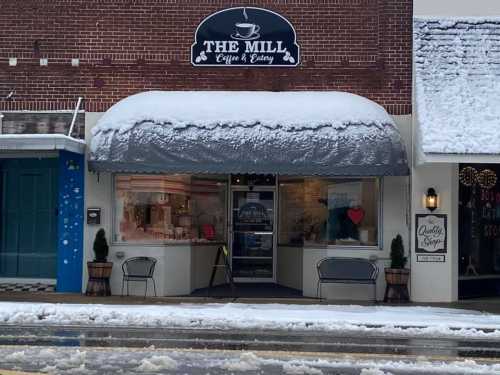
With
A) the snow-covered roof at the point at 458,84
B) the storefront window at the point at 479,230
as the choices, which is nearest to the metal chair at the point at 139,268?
the snow-covered roof at the point at 458,84

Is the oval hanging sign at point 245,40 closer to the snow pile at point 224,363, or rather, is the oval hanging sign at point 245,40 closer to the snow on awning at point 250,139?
the snow on awning at point 250,139

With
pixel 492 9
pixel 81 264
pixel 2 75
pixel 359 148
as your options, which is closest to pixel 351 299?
pixel 359 148

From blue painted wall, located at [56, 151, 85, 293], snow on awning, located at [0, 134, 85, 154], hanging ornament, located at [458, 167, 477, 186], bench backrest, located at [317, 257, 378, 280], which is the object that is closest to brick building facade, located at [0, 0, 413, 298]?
blue painted wall, located at [56, 151, 85, 293]

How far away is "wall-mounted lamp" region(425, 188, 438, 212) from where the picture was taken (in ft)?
47.0

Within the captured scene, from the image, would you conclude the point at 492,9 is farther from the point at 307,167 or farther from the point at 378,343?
the point at 378,343

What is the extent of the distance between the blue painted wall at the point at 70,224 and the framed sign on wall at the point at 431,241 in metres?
6.50

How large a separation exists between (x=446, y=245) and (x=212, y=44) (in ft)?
19.5

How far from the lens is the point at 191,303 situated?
535 inches

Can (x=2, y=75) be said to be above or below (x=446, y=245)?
above

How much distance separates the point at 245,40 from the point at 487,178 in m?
5.60

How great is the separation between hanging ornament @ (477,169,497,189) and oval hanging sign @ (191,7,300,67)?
4.36 m

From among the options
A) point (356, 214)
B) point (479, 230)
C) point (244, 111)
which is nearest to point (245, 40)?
point (244, 111)

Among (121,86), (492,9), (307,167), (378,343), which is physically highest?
(492,9)

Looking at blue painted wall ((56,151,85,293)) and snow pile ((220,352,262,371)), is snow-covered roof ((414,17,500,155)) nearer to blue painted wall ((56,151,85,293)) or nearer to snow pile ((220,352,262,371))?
snow pile ((220,352,262,371))
